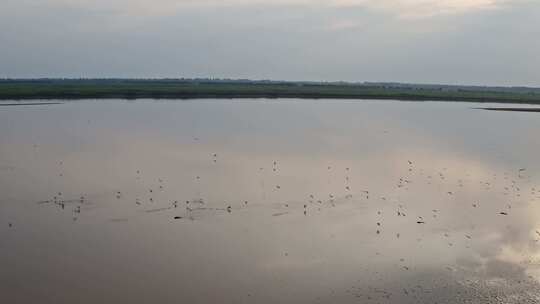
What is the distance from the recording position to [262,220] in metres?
13.6

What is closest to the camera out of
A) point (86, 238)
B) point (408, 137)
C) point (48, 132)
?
point (86, 238)

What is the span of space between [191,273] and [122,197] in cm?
558

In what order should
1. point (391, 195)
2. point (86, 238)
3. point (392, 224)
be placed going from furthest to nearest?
point (391, 195), point (392, 224), point (86, 238)

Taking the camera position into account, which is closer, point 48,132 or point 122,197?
point 122,197

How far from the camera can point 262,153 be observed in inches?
899

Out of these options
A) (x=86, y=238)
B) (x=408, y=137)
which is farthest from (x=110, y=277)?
(x=408, y=137)

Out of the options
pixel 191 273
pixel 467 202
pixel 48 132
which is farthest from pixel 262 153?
pixel 191 273

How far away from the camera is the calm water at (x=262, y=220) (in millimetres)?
9727

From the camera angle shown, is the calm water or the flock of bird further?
the flock of bird

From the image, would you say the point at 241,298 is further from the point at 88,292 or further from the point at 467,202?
the point at 467,202

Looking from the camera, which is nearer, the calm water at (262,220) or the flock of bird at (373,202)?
the calm water at (262,220)

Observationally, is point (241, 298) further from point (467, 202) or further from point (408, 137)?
point (408, 137)

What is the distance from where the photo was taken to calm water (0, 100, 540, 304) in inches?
383

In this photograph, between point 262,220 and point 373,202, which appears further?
point 373,202
